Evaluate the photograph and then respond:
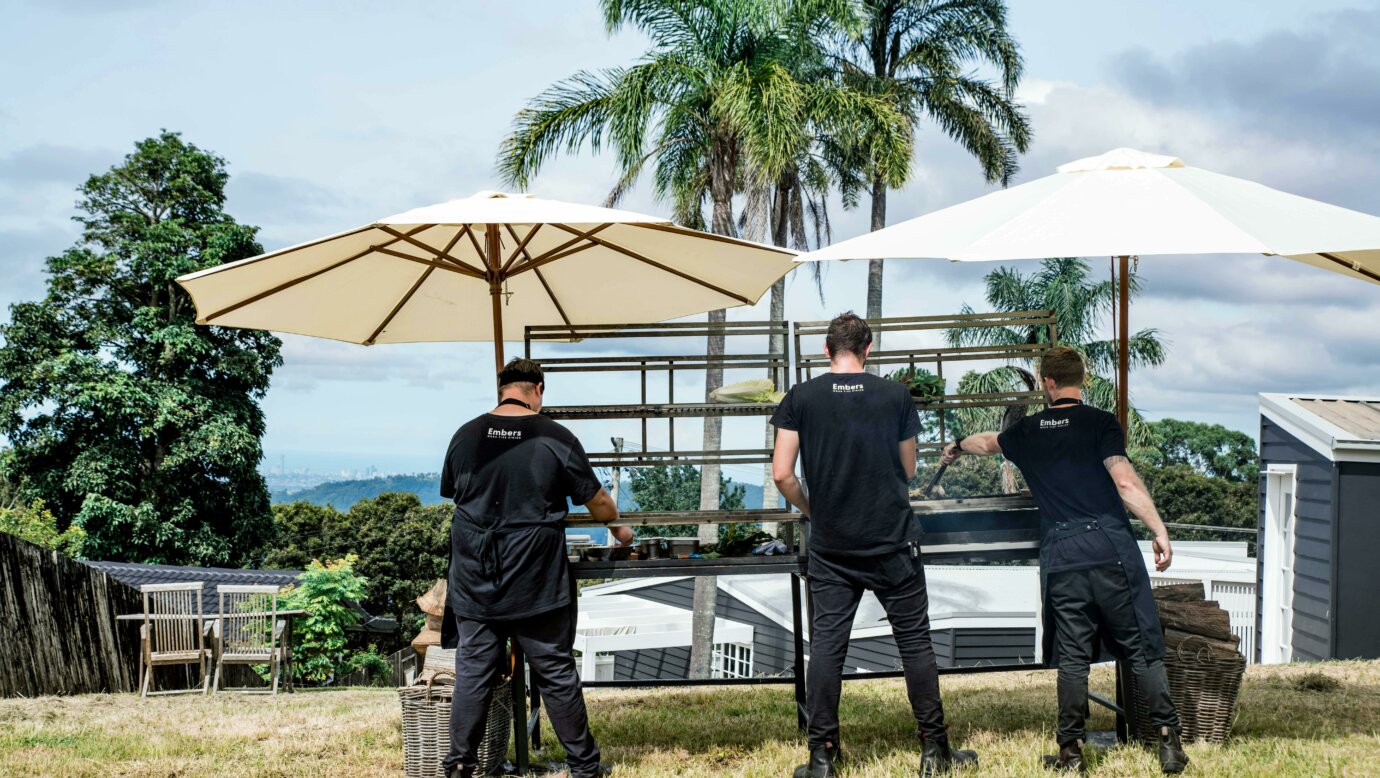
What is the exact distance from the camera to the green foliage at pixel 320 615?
1794 cm

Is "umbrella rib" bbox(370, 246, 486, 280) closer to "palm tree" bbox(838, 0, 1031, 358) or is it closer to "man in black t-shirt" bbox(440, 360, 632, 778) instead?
"man in black t-shirt" bbox(440, 360, 632, 778)

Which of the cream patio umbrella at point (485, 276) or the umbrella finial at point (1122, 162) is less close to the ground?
the umbrella finial at point (1122, 162)

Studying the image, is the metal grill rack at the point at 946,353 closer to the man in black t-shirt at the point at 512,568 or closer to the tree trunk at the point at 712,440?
the man in black t-shirt at the point at 512,568

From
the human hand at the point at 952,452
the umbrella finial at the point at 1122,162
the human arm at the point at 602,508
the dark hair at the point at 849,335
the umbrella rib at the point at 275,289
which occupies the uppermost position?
the umbrella finial at the point at 1122,162

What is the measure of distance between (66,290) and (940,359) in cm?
2605

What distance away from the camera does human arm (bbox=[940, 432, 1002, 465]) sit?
4.86 metres

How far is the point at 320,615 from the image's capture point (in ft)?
59.5

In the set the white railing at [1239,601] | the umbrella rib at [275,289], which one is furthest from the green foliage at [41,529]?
the white railing at [1239,601]

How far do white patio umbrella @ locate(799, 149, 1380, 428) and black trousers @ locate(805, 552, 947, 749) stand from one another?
1312 mm

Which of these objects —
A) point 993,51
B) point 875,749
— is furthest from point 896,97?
point 875,749

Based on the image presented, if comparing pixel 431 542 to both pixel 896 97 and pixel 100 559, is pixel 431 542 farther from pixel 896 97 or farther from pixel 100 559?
pixel 896 97

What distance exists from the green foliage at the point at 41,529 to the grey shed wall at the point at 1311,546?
75.9 feet

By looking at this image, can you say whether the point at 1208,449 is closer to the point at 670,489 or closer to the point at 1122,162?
the point at 670,489

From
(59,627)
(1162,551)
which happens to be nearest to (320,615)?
(59,627)
